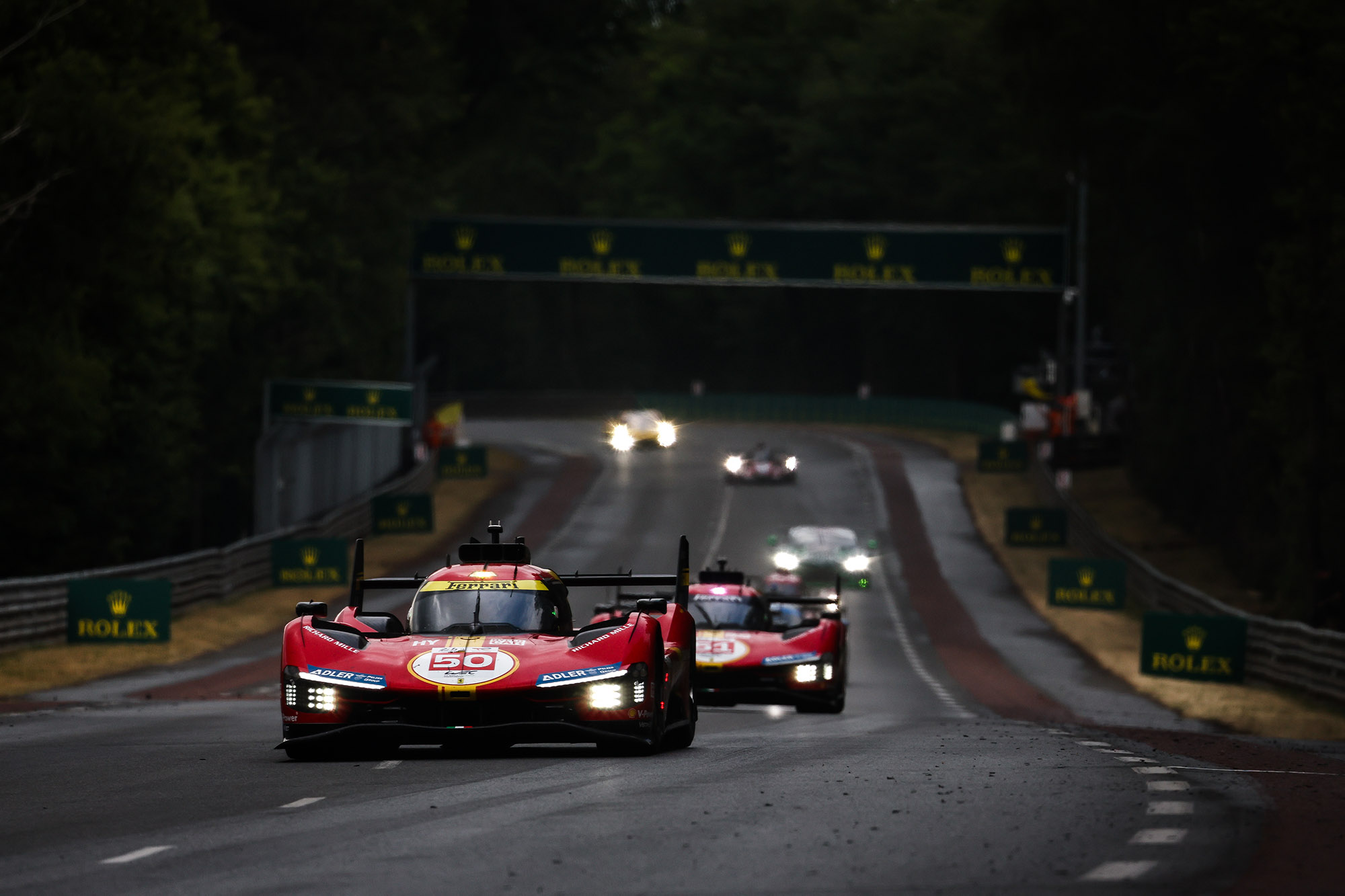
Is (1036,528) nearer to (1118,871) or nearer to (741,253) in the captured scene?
(741,253)

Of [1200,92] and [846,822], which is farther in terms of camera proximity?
[1200,92]

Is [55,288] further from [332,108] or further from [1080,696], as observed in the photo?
[332,108]

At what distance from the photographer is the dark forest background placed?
127 ft

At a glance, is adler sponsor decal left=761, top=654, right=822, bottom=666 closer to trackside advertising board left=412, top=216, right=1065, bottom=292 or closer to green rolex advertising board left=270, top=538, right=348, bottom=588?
green rolex advertising board left=270, top=538, right=348, bottom=588

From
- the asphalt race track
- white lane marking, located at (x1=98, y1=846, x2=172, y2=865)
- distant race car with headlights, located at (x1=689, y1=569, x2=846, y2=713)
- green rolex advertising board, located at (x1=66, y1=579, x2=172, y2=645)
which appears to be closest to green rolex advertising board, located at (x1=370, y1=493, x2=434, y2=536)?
green rolex advertising board, located at (x1=66, y1=579, x2=172, y2=645)

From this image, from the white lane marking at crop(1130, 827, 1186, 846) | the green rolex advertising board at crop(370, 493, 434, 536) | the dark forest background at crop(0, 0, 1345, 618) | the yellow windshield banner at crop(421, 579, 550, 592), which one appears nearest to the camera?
the white lane marking at crop(1130, 827, 1186, 846)

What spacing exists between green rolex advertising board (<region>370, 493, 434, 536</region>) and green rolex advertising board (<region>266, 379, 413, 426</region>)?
3.21 m

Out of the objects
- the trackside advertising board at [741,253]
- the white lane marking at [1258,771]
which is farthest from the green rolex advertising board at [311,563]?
the white lane marking at [1258,771]

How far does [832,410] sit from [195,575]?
2886 inches

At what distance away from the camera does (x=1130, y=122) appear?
4906cm

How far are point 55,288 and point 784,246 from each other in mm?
30707

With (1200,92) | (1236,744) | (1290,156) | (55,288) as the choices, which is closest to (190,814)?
(1236,744)

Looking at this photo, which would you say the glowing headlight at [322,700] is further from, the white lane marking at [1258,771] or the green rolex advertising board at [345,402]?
the green rolex advertising board at [345,402]

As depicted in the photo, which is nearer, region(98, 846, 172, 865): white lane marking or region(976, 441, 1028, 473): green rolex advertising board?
region(98, 846, 172, 865): white lane marking
